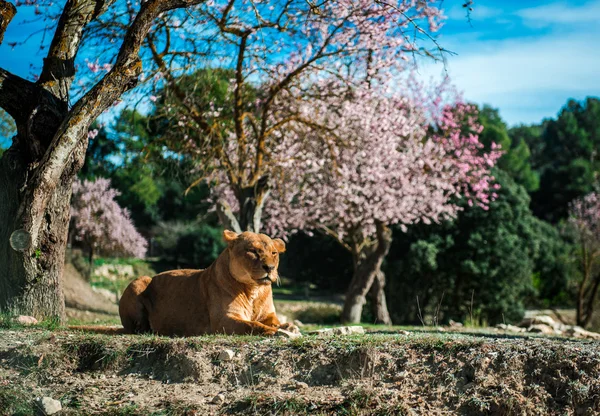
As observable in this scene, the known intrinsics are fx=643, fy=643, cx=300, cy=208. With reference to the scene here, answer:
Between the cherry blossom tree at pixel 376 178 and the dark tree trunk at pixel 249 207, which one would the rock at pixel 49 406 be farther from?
the cherry blossom tree at pixel 376 178

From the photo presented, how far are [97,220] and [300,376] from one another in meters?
23.1

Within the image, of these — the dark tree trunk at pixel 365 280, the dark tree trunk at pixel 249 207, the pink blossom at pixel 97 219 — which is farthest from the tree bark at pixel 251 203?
the pink blossom at pixel 97 219

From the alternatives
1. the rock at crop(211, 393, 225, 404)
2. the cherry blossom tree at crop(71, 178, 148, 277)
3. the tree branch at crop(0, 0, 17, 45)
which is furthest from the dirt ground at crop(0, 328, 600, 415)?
the cherry blossom tree at crop(71, 178, 148, 277)

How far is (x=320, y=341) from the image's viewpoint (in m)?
6.57

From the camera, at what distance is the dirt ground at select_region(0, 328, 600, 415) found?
5.81 meters

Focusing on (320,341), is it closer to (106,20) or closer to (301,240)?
(106,20)

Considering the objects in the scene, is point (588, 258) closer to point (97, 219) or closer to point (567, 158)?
point (97, 219)

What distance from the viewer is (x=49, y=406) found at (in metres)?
5.80

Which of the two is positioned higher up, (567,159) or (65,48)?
(567,159)

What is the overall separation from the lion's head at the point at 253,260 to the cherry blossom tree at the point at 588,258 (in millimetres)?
18644

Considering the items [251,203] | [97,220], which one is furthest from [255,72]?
[97,220]

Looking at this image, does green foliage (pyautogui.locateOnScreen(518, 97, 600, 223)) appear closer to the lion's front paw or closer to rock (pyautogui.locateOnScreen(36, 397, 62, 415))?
the lion's front paw

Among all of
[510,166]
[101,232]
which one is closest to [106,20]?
[101,232]

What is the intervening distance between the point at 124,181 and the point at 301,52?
88.3 feet
